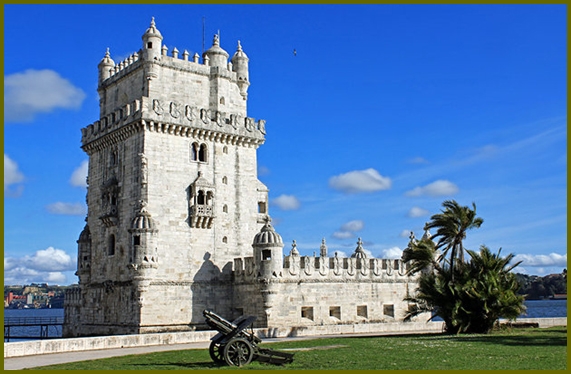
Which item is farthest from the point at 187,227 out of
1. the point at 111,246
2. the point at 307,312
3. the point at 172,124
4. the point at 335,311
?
the point at 335,311

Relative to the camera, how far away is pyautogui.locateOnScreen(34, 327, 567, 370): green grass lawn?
19391 mm

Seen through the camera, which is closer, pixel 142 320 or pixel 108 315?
pixel 142 320

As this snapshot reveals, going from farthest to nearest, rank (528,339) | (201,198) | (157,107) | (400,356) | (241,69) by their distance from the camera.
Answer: (241,69), (201,198), (157,107), (528,339), (400,356)

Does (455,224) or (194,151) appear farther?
(194,151)

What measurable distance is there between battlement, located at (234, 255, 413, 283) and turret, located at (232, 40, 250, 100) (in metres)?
11.5

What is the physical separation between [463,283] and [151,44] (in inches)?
894

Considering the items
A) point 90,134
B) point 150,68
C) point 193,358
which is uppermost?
point 150,68

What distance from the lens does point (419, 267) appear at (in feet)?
111

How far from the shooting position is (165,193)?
3784 centimetres

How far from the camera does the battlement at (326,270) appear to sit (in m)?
38.1

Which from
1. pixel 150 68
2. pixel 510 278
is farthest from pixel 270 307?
pixel 150 68

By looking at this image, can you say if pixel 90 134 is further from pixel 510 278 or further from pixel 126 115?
pixel 510 278

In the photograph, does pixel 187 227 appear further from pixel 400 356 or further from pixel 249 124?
pixel 400 356

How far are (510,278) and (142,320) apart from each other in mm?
19482
